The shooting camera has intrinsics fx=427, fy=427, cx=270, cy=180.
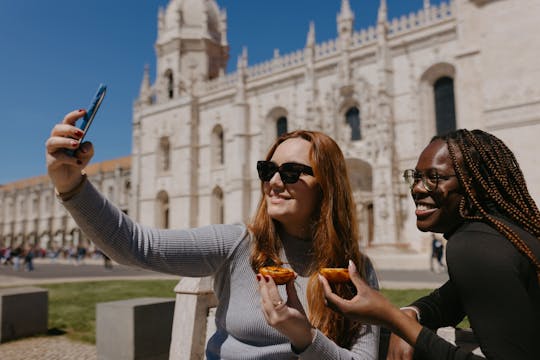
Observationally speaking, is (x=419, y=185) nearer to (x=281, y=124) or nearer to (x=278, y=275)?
(x=278, y=275)

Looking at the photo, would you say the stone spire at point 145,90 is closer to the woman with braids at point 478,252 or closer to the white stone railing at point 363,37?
the white stone railing at point 363,37

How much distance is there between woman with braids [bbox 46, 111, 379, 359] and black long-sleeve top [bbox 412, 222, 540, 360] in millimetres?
401

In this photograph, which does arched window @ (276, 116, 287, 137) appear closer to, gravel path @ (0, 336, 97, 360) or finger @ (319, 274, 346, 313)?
gravel path @ (0, 336, 97, 360)

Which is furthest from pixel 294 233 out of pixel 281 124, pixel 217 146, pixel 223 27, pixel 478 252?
pixel 223 27

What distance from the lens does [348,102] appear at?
74.9 feet

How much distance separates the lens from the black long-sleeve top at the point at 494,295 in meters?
1.23

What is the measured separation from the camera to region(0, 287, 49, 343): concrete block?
603 centimetres

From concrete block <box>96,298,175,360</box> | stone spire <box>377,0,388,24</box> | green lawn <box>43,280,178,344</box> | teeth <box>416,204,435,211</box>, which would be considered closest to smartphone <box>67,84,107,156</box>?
teeth <box>416,204,435,211</box>

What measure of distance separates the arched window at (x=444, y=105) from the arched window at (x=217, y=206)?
14742mm

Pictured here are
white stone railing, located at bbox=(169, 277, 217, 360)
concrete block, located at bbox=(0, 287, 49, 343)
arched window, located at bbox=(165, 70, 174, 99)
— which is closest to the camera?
white stone railing, located at bbox=(169, 277, 217, 360)

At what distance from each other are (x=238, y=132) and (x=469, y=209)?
25.6 meters

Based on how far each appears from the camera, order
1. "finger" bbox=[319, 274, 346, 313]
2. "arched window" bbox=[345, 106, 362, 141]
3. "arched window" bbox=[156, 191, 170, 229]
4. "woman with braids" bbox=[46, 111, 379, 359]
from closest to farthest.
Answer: "finger" bbox=[319, 274, 346, 313] < "woman with braids" bbox=[46, 111, 379, 359] < "arched window" bbox=[345, 106, 362, 141] < "arched window" bbox=[156, 191, 170, 229]

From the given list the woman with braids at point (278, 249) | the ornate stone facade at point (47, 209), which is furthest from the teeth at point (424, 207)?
the ornate stone facade at point (47, 209)

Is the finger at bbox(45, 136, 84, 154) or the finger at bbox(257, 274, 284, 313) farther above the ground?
the finger at bbox(45, 136, 84, 154)
